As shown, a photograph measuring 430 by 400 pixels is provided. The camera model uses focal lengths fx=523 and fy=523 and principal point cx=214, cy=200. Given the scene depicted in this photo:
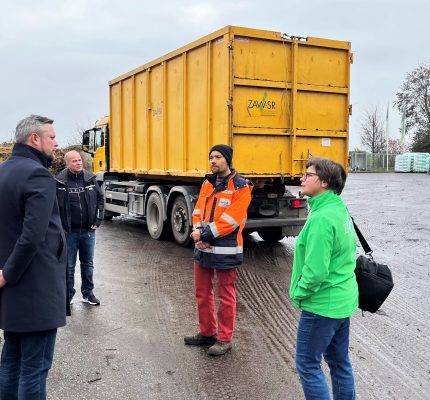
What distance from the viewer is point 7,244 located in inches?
110

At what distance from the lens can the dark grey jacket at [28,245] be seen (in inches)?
106

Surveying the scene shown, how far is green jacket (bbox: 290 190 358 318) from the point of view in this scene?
2.90m

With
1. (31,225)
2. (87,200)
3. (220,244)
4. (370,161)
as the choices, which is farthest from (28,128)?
(370,161)

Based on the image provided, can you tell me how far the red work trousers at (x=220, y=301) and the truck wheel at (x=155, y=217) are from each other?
18.6ft

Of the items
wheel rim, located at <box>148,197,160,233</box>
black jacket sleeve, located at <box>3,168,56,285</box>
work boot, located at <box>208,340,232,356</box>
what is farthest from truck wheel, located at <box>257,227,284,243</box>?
black jacket sleeve, located at <box>3,168,56,285</box>

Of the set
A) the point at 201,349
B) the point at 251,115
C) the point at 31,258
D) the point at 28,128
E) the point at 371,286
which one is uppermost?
the point at 251,115

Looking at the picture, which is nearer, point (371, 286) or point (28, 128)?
point (28, 128)

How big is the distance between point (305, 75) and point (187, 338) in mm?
5458

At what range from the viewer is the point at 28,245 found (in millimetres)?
2684

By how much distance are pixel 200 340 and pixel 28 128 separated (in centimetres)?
260

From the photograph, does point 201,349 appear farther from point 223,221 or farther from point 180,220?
point 180,220

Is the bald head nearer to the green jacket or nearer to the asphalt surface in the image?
the asphalt surface

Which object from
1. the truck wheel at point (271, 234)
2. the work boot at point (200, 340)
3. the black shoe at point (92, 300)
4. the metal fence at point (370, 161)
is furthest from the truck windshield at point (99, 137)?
the metal fence at point (370, 161)

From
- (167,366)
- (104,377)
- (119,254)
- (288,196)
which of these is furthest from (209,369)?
(288,196)
